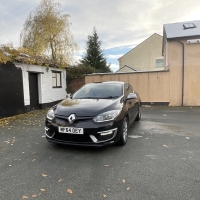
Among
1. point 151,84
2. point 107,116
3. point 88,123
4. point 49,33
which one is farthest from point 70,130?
point 49,33

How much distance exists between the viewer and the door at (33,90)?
9.73 m

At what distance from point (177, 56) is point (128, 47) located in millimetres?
20048

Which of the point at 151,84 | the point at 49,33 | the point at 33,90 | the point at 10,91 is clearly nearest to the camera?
the point at 10,91

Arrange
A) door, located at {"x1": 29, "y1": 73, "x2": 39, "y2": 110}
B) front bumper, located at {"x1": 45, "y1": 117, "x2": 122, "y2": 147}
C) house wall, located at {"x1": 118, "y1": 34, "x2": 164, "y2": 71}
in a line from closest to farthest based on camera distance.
Result: front bumper, located at {"x1": 45, "y1": 117, "x2": 122, "y2": 147} < door, located at {"x1": 29, "y1": 73, "x2": 39, "y2": 110} < house wall, located at {"x1": 118, "y1": 34, "x2": 164, "y2": 71}

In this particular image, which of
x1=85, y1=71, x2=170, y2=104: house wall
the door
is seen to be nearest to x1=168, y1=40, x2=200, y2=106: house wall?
x1=85, y1=71, x2=170, y2=104: house wall

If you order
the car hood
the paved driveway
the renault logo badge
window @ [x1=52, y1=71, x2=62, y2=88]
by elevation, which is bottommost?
the paved driveway

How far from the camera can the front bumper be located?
3.46 meters

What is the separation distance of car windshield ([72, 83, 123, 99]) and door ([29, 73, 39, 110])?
551 cm

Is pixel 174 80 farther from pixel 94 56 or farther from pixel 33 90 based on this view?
pixel 94 56

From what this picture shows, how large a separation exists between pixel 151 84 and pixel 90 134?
861 cm

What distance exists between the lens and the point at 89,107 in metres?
3.84

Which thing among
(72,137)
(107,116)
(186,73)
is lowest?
(72,137)

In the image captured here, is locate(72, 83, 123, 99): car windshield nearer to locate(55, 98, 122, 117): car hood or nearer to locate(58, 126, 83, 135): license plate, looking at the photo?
locate(55, 98, 122, 117): car hood

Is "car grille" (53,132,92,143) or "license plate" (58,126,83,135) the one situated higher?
"license plate" (58,126,83,135)
